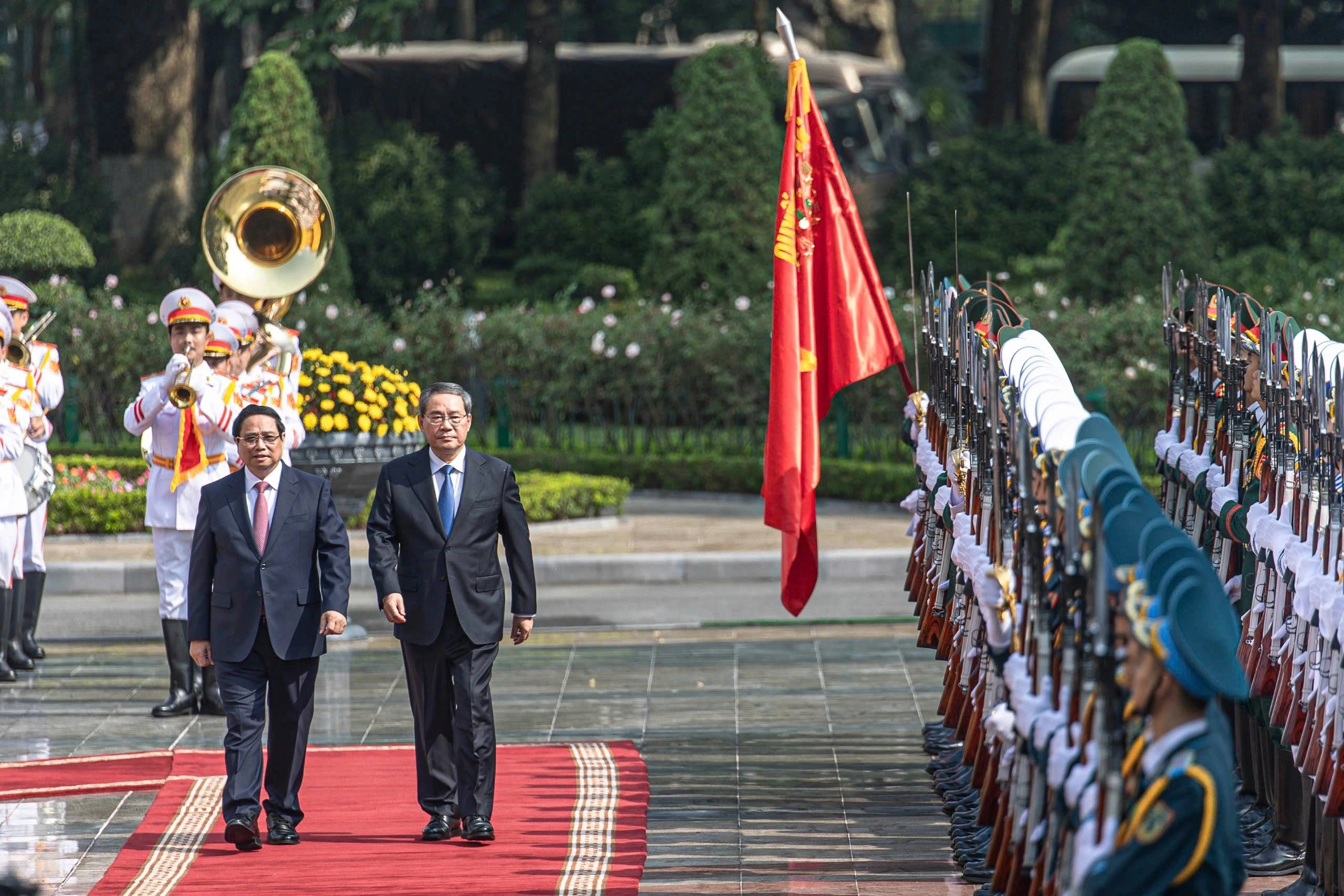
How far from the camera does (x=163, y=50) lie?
88.8ft

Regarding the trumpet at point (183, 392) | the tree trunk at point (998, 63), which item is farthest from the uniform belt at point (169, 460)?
the tree trunk at point (998, 63)

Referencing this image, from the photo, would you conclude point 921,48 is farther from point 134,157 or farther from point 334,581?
point 334,581

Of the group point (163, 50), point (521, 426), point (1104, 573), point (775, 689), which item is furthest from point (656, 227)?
point (1104, 573)

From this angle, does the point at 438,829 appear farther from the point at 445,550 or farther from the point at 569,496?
the point at 569,496

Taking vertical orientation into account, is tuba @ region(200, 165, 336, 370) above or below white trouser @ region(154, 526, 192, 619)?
above

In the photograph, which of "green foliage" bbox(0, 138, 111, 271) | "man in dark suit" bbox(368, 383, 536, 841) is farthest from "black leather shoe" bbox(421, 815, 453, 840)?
"green foliage" bbox(0, 138, 111, 271)

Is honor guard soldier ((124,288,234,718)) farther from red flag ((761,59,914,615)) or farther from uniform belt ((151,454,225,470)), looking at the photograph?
red flag ((761,59,914,615))

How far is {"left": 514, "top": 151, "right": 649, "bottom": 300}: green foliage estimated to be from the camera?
2728 centimetres

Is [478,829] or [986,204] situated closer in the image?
[478,829]

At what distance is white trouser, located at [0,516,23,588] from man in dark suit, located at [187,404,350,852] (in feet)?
10.8

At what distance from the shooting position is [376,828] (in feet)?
Result: 24.6

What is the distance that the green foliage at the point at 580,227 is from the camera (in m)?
27.3

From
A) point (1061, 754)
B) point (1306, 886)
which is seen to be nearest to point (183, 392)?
point (1306, 886)

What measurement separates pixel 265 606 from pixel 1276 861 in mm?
3649
